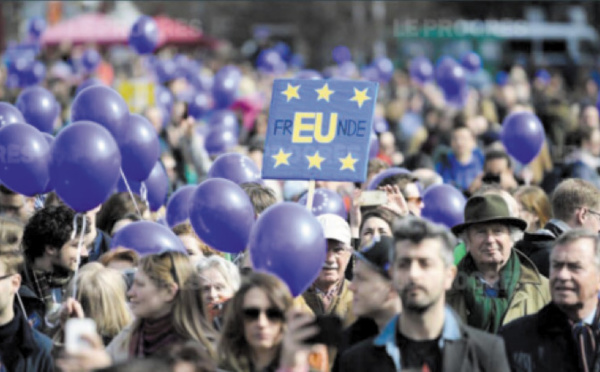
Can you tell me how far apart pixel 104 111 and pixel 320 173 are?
2.11 m

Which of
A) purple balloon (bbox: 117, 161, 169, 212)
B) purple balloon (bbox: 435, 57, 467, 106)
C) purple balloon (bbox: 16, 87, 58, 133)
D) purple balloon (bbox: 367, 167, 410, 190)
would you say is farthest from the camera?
purple balloon (bbox: 435, 57, 467, 106)

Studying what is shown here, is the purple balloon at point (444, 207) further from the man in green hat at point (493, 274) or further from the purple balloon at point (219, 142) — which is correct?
the purple balloon at point (219, 142)

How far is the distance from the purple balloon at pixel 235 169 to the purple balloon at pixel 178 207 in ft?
0.84

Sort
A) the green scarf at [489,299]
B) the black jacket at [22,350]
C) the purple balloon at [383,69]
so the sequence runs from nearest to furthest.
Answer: the black jacket at [22,350], the green scarf at [489,299], the purple balloon at [383,69]

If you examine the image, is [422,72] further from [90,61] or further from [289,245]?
[289,245]

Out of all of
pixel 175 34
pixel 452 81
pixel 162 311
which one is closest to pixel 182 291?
pixel 162 311

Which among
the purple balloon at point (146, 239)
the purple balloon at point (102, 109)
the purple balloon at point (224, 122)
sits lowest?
the purple balloon at point (224, 122)

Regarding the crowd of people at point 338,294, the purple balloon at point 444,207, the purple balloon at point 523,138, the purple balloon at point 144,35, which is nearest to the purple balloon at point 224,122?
the purple balloon at point 144,35

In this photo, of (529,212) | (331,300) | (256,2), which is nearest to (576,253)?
(331,300)

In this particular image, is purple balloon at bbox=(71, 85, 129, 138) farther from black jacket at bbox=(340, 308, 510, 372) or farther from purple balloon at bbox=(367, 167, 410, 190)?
black jacket at bbox=(340, 308, 510, 372)

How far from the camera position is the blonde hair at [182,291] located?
618cm

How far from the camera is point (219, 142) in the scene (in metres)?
14.6

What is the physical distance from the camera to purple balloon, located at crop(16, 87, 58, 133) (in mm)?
11688

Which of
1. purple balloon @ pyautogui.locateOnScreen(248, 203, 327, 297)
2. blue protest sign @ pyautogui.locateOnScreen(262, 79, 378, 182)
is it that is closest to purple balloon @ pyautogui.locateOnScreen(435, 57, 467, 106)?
blue protest sign @ pyautogui.locateOnScreen(262, 79, 378, 182)
